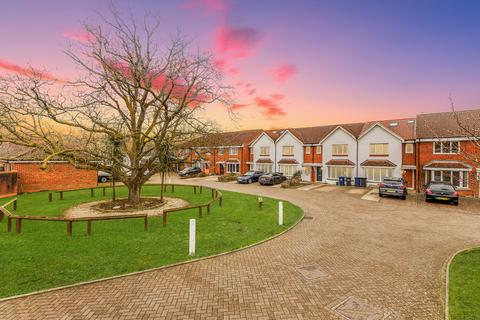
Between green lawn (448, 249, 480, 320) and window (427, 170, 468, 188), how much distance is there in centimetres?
1872

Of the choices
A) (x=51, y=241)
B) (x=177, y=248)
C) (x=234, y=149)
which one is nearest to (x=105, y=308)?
(x=177, y=248)

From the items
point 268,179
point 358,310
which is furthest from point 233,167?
point 358,310

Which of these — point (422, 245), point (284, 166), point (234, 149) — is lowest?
point (422, 245)

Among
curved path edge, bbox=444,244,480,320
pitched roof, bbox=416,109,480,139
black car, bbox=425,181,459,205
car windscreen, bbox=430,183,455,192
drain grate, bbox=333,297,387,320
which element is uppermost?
pitched roof, bbox=416,109,480,139

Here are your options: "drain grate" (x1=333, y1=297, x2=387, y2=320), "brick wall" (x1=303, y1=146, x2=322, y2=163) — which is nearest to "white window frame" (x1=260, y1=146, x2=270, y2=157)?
"brick wall" (x1=303, y1=146, x2=322, y2=163)

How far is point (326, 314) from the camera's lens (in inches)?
190

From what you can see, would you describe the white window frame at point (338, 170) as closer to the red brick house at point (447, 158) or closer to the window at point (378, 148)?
the window at point (378, 148)

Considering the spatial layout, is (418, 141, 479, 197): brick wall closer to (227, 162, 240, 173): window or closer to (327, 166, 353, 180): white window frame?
(327, 166, 353, 180): white window frame

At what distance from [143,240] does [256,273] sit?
194 inches

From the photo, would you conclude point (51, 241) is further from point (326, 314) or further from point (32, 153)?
point (32, 153)

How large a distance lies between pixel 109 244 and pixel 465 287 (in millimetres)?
10803

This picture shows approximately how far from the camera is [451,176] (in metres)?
22.3

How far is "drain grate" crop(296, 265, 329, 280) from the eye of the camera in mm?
6414

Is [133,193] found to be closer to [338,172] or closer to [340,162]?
[340,162]
